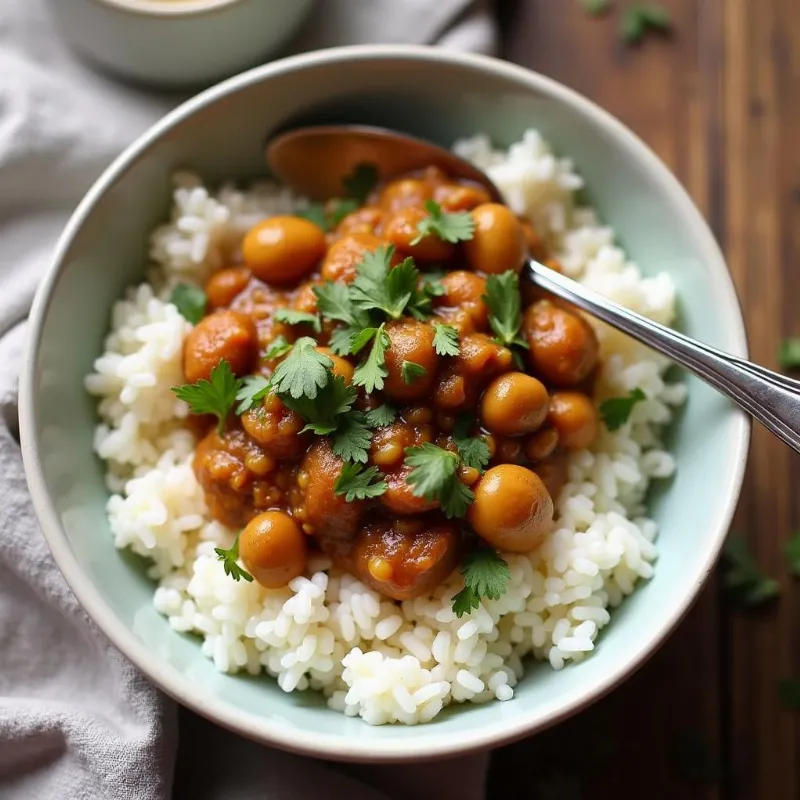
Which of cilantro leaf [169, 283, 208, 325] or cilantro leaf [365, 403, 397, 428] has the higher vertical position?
cilantro leaf [365, 403, 397, 428]

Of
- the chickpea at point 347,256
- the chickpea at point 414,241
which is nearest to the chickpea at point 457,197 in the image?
the chickpea at point 414,241

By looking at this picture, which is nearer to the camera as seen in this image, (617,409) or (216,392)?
(216,392)

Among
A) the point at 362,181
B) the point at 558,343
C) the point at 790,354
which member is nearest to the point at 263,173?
the point at 362,181

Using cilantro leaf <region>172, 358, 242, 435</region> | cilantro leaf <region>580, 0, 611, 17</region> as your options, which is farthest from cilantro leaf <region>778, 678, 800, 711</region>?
cilantro leaf <region>580, 0, 611, 17</region>

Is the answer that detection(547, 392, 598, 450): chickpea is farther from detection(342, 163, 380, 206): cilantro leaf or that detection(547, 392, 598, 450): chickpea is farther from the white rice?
detection(342, 163, 380, 206): cilantro leaf

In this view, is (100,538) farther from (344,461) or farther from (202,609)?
(344,461)

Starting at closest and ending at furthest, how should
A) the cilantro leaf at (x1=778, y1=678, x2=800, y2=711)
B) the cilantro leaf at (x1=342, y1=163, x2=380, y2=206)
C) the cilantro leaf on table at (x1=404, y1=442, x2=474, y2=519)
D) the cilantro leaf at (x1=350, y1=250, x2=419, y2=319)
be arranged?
the cilantro leaf on table at (x1=404, y1=442, x2=474, y2=519) < the cilantro leaf at (x1=350, y1=250, x2=419, y2=319) < the cilantro leaf at (x1=342, y1=163, x2=380, y2=206) < the cilantro leaf at (x1=778, y1=678, x2=800, y2=711)

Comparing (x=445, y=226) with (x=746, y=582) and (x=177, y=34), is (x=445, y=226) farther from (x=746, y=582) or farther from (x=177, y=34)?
(x=746, y=582)

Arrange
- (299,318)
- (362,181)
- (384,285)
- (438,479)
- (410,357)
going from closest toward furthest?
(438,479) < (410,357) < (384,285) < (299,318) < (362,181)
